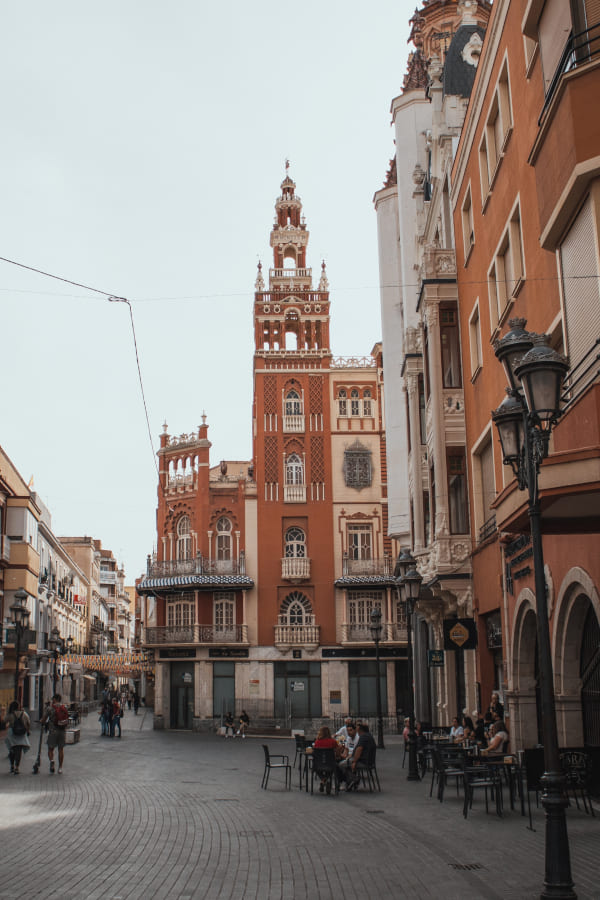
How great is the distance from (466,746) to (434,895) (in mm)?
9170

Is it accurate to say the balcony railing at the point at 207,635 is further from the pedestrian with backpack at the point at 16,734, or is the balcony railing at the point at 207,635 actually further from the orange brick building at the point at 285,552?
the pedestrian with backpack at the point at 16,734

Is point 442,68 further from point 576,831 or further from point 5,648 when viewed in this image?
point 5,648

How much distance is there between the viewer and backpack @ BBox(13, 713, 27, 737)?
2020 cm

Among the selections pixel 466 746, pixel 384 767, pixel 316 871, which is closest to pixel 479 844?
pixel 316 871

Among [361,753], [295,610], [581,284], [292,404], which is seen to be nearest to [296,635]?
[295,610]

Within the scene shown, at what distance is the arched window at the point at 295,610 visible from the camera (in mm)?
50312

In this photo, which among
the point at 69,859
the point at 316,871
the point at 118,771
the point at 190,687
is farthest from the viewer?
the point at 190,687

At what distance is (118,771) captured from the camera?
22969 millimetres

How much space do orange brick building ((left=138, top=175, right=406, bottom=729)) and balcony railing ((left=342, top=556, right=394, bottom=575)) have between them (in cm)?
5

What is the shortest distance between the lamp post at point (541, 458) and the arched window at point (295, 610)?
41.7 m

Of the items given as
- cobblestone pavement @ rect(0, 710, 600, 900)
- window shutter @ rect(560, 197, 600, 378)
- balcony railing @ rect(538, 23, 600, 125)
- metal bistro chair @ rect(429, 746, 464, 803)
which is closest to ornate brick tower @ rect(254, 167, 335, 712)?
cobblestone pavement @ rect(0, 710, 600, 900)

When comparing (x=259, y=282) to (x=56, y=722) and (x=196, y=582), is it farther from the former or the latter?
(x=56, y=722)

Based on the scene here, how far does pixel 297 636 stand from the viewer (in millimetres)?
49531

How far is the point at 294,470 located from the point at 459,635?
31272 millimetres
